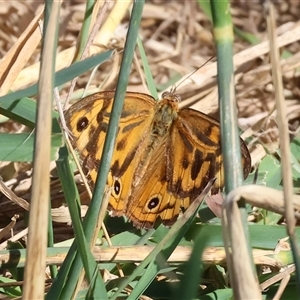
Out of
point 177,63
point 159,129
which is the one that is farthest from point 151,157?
point 177,63

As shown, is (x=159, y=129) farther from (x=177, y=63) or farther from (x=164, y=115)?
(x=177, y=63)

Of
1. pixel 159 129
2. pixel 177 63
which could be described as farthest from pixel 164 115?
pixel 177 63

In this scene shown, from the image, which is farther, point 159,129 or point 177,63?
point 177,63

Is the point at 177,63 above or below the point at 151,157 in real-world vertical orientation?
above

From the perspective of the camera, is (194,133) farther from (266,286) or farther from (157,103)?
(266,286)

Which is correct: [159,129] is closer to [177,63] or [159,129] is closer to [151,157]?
[151,157]

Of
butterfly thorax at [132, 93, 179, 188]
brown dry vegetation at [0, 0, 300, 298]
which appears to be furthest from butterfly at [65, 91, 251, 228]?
brown dry vegetation at [0, 0, 300, 298]

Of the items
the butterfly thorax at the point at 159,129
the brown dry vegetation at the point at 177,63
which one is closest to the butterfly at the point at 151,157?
the butterfly thorax at the point at 159,129

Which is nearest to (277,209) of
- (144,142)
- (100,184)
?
(100,184)
